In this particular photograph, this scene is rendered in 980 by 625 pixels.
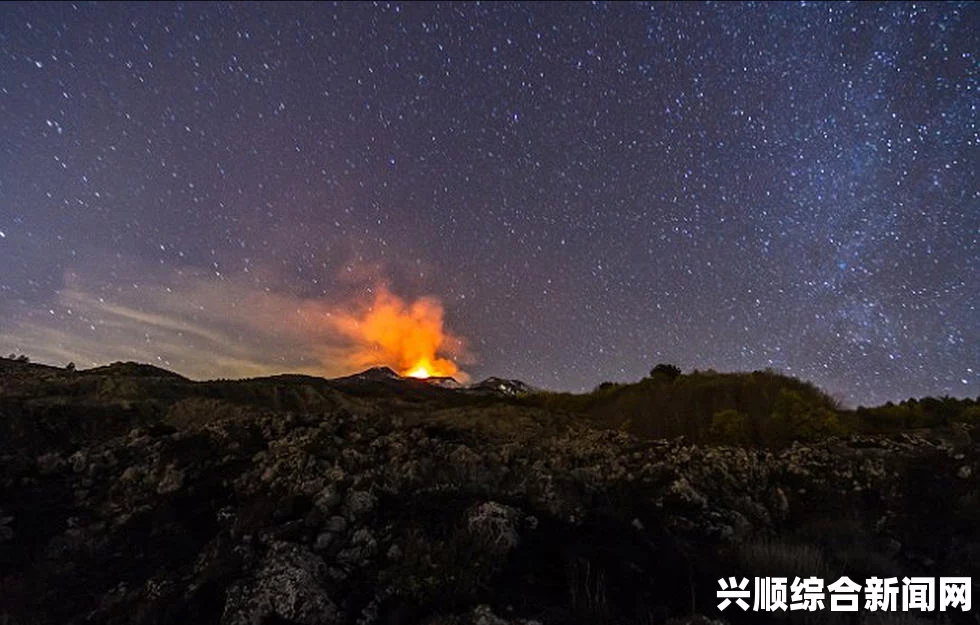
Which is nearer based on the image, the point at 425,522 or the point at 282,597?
the point at 282,597

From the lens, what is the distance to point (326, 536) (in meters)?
7.76

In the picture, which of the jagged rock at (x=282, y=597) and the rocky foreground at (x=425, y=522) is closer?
the jagged rock at (x=282, y=597)

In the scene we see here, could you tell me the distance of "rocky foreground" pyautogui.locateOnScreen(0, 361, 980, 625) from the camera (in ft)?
21.5

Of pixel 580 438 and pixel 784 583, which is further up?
pixel 580 438

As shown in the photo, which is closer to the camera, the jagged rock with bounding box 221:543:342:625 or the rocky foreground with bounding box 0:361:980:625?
the jagged rock with bounding box 221:543:342:625

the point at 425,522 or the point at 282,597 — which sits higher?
the point at 425,522

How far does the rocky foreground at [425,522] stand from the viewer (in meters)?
6.56

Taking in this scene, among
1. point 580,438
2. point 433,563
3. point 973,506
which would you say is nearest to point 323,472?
point 433,563

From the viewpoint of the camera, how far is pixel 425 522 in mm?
8023

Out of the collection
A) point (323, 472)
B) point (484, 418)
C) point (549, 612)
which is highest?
point (484, 418)

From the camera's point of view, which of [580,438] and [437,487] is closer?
[437,487]

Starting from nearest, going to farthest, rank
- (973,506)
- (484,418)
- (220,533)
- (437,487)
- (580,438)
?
(220,533)
(437,487)
(973,506)
(580,438)
(484,418)

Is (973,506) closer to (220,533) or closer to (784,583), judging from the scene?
(784,583)

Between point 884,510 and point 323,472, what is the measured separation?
11.1 m
